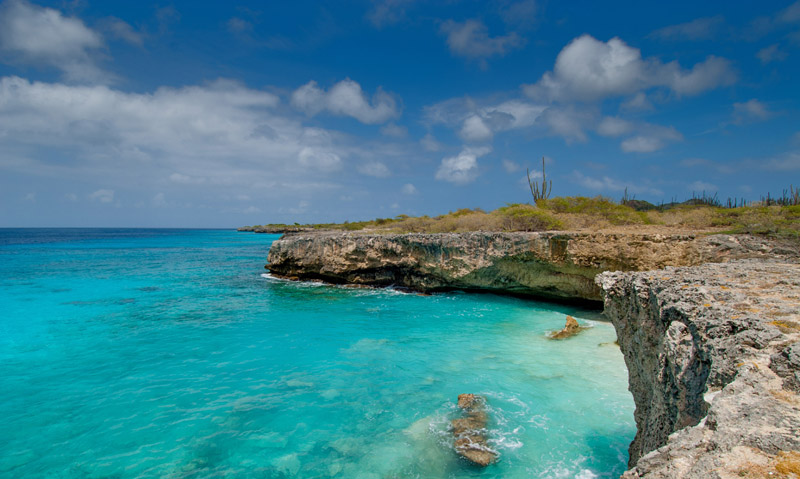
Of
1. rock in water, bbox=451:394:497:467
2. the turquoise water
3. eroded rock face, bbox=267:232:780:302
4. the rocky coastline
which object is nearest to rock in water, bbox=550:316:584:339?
the turquoise water

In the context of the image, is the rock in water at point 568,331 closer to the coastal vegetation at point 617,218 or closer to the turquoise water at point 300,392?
the turquoise water at point 300,392

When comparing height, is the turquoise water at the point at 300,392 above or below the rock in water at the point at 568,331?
below

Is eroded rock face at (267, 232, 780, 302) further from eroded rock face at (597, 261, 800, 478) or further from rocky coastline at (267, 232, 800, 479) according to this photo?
eroded rock face at (597, 261, 800, 478)

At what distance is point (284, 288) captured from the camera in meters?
21.8

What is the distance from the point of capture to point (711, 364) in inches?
104

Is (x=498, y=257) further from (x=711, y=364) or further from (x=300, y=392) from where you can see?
(x=711, y=364)

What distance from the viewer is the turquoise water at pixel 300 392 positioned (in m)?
5.96

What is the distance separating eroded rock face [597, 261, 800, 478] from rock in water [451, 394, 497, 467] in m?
2.14

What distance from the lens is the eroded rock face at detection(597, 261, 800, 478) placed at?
1.79m

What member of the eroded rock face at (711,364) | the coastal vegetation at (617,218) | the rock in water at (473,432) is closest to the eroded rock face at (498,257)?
the coastal vegetation at (617,218)

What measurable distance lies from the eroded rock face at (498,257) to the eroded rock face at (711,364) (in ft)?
29.1

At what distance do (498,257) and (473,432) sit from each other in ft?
38.6

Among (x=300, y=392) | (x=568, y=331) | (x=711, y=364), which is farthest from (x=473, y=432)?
(x=568, y=331)

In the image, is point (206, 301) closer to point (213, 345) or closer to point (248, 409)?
point (213, 345)
